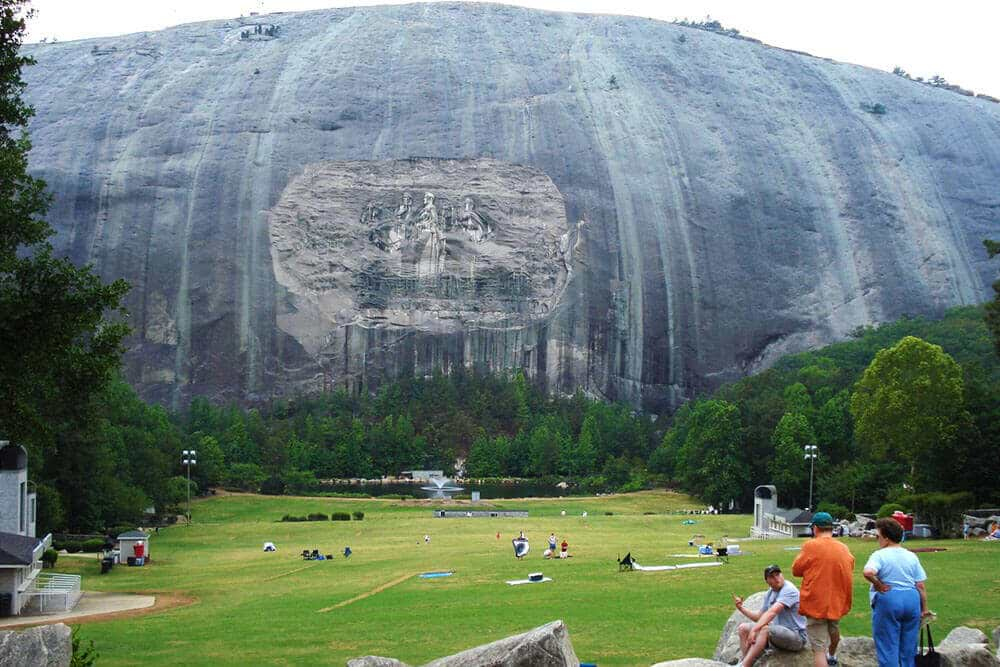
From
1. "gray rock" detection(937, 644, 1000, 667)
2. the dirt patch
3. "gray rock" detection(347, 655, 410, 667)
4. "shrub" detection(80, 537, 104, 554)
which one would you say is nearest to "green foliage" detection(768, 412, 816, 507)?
"shrub" detection(80, 537, 104, 554)

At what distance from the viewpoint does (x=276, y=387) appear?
92438 mm

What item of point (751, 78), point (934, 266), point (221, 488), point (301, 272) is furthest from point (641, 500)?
point (751, 78)

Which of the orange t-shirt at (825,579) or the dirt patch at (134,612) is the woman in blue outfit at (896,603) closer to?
the orange t-shirt at (825,579)

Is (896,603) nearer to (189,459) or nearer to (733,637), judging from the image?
(733,637)

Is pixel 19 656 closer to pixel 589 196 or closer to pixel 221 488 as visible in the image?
pixel 221 488

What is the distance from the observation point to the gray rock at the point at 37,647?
1180 centimetres

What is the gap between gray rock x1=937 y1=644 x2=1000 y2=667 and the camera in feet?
35.3

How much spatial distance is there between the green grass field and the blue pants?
17.4 ft

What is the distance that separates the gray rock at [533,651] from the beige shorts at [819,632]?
7.11 ft

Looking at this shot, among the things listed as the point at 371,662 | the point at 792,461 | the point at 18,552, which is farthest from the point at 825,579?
the point at 792,461

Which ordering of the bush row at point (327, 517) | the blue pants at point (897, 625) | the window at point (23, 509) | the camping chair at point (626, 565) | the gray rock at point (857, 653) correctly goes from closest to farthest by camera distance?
the blue pants at point (897, 625) → the gray rock at point (857, 653) → the camping chair at point (626, 565) → the window at point (23, 509) → the bush row at point (327, 517)

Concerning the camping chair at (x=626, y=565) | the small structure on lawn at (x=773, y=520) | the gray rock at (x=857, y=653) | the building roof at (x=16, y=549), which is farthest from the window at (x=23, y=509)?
the gray rock at (x=857, y=653)

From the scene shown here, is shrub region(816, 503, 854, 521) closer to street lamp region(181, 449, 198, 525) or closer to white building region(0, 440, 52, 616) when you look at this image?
white building region(0, 440, 52, 616)

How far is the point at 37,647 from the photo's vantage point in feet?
39.2
